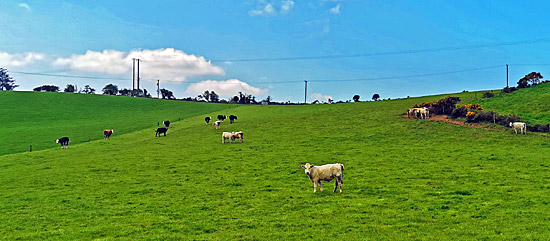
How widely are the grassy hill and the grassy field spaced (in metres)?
7.53

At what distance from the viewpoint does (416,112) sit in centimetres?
4766

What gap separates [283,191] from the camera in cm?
1725

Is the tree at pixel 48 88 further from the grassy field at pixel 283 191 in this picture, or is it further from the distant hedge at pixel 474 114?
the distant hedge at pixel 474 114

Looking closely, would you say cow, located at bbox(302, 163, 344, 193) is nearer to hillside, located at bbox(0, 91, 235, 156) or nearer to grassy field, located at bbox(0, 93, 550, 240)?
grassy field, located at bbox(0, 93, 550, 240)

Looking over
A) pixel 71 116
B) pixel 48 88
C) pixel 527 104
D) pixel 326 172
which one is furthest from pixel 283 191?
pixel 48 88

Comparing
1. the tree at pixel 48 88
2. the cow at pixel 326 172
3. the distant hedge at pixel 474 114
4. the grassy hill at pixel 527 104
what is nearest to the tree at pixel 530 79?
the grassy hill at pixel 527 104

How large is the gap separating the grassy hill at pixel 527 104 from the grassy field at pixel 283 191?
753cm

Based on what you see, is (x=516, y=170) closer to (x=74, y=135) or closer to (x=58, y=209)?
(x=58, y=209)

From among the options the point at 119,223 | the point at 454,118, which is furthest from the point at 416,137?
the point at 119,223

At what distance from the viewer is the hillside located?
152ft

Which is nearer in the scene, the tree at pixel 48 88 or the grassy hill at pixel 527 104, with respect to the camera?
the grassy hill at pixel 527 104

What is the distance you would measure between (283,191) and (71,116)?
6367cm

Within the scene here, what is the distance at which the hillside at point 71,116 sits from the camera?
4641cm

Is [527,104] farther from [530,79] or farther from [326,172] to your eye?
[326,172]
